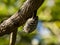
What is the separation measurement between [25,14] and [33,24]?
78 mm

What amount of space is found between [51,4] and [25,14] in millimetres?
1298

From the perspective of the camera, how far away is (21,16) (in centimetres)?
108

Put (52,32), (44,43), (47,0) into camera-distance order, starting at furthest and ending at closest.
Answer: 1. (44,43)
2. (52,32)
3. (47,0)

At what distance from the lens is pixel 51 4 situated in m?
2.36

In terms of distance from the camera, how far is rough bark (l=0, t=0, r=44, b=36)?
1067 millimetres

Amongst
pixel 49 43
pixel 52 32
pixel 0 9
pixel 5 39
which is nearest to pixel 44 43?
pixel 49 43

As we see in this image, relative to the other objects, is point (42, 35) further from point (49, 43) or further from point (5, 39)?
point (5, 39)

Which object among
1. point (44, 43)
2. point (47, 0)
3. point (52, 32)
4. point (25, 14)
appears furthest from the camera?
point (44, 43)

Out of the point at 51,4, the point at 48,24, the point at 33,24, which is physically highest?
the point at 51,4

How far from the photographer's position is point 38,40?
255 centimetres

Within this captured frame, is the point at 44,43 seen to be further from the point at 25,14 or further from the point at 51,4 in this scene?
the point at 25,14

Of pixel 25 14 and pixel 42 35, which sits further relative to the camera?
pixel 42 35

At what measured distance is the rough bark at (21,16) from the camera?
1067mm

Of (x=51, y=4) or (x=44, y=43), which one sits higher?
(x=51, y=4)
